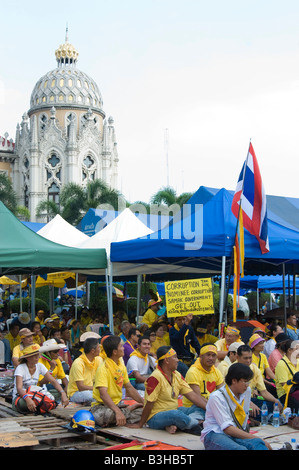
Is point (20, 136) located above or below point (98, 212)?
above

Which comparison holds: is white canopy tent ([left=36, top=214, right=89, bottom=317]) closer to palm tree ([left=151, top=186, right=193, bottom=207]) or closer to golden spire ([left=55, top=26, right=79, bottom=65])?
palm tree ([left=151, top=186, right=193, bottom=207])

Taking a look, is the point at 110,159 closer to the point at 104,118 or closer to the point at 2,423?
the point at 104,118

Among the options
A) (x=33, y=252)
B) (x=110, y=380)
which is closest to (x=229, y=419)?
(x=110, y=380)

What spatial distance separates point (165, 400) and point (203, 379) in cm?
72

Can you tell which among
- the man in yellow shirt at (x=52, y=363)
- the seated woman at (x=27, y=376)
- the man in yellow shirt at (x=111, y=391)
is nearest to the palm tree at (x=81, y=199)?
the man in yellow shirt at (x=52, y=363)

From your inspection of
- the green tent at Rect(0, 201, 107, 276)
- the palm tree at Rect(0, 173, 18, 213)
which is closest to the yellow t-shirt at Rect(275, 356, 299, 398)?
the green tent at Rect(0, 201, 107, 276)

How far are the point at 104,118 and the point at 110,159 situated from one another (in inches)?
289

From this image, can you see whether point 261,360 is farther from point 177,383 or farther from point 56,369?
point 56,369

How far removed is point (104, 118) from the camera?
83.1 meters

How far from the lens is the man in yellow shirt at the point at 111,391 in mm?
7281

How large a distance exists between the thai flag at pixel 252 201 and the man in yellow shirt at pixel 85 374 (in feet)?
13.5

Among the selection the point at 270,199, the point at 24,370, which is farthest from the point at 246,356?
the point at 270,199

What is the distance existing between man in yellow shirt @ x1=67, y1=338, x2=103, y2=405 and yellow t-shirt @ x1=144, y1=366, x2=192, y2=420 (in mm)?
1635

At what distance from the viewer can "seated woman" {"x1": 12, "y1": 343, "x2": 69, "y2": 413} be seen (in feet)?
26.5
